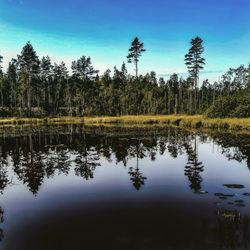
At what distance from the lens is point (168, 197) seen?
1400cm

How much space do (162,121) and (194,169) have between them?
4064cm

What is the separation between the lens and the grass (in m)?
45.6

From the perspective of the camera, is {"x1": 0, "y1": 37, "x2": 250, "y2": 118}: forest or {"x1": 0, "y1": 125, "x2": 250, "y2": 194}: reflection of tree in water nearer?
{"x1": 0, "y1": 125, "x2": 250, "y2": 194}: reflection of tree in water

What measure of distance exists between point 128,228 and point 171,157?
14267 mm

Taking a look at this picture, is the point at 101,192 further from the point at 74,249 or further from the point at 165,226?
the point at 74,249

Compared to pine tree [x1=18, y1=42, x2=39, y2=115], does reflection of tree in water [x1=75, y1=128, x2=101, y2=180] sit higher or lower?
lower

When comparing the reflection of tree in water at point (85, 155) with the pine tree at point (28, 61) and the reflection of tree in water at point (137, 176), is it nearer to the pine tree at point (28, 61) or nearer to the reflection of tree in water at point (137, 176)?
the reflection of tree in water at point (137, 176)

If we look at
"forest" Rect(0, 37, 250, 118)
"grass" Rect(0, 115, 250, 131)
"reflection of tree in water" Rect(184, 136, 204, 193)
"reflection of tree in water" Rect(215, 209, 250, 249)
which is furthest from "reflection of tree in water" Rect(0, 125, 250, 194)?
"forest" Rect(0, 37, 250, 118)

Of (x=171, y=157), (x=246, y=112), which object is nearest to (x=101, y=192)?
(x=171, y=157)

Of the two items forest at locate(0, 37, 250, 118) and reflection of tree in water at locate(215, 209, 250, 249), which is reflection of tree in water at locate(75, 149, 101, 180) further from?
forest at locate(0, 37, 250, 118)

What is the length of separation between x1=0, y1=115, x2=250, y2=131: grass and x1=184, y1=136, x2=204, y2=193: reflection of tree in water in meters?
20.2

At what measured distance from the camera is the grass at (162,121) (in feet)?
150

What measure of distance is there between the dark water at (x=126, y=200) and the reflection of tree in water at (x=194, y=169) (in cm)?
5

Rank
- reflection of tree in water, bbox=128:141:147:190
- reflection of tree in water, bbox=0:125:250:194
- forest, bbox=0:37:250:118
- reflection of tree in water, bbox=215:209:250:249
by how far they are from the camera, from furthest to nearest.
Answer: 1. forest, bbox=0:37:250:118
2. reflection of tree in water, bbox=0:125:250:194
3. reflection of tree in water, bbox=128:141:147:190
4. reflection of tree in water, bbox=215:209:250:249
